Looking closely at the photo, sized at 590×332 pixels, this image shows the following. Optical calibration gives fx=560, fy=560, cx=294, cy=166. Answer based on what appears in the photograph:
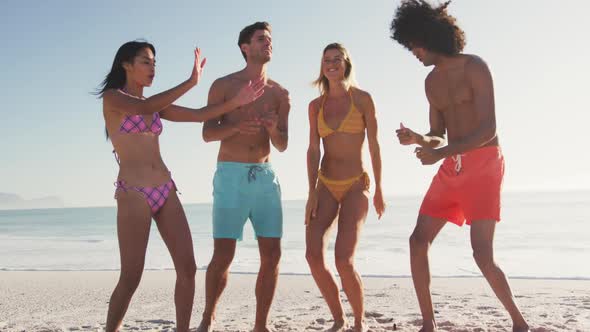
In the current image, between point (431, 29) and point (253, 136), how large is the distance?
172 centimetres

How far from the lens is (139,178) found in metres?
3.93

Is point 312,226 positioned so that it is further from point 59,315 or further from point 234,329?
point 59,315

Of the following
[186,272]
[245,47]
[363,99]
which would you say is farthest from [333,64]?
[186,272]

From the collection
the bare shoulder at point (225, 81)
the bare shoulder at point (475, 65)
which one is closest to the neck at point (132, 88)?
the bare shoulder at point (225, 81)

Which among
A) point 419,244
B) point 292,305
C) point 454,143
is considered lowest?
point 292,305

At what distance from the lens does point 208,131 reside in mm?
4734

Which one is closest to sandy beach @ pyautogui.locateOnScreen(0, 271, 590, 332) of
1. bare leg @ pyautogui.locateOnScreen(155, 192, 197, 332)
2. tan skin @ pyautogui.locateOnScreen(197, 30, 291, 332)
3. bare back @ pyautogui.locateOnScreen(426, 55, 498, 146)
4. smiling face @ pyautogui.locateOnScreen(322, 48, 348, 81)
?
tan skin @ pyautogui.locateOnScreen(197, 30, 291, 332)

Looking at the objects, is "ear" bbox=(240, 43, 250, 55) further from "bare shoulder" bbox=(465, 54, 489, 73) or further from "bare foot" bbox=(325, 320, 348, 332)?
"bare foot" bbox=(325, 320, 348, 332)

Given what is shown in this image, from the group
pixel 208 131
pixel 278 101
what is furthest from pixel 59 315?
pixel 278 101

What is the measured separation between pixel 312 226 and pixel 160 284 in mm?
4460

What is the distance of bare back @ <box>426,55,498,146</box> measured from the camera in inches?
158

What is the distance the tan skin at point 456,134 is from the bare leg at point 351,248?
647 millimetres

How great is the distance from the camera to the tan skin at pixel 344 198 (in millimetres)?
4805

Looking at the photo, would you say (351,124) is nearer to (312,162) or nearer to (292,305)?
(312,162)
